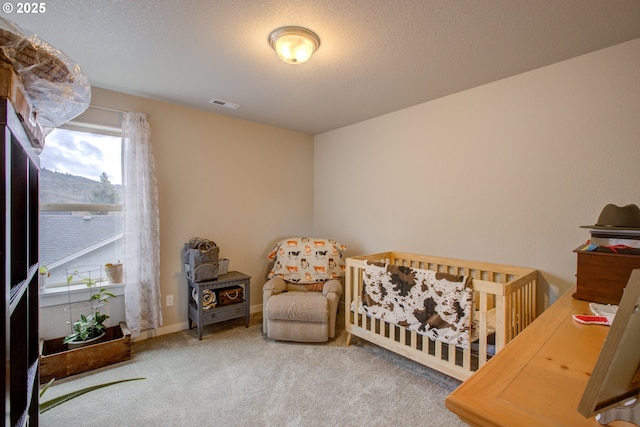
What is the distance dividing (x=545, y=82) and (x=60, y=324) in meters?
4.38

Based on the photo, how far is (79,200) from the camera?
8.59 ft

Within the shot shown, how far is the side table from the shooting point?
A: 284cm

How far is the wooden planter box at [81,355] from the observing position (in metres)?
2.18

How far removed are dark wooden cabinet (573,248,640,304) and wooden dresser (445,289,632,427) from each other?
0.44 m

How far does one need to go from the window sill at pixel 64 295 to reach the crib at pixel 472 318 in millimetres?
2326

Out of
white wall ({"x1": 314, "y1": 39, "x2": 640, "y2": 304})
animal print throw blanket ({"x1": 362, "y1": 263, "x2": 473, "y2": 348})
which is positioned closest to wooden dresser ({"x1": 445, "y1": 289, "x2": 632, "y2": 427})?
animal print throw blanket ({"x1": 362, "y1": 263, "x2": 473, "y2": 348})

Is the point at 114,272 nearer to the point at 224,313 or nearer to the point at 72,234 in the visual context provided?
the point at 72,234

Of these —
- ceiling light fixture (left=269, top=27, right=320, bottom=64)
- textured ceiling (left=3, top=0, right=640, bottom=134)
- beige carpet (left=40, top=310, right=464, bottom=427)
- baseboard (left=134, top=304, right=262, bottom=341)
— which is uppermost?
textured ceiling (left=3, top=0, right=640, bottom=134)

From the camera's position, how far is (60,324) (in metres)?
2.50

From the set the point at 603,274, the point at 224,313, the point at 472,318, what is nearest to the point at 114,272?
the point at 224,313

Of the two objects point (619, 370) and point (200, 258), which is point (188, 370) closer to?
point (200, 258)

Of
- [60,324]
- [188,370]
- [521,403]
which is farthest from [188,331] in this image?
[521,403]

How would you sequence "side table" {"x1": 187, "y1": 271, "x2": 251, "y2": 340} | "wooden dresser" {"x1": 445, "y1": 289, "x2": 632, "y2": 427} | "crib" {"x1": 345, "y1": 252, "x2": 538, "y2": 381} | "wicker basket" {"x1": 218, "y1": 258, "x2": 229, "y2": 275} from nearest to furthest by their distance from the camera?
1. "wooden dresser" {"x1": 445, "y1": 289, "x2": 632, "y2": 427}
2. "crib" {"x1": 345, "y1": 252, "x2": 538, "y2": 381}
3. "side table" {"x1": 187, "y1": 271, "x2": 251, "y2": 340}
4. "wicker basket" {"x1": 218, "y1": 258, "x2": 229, "y2": 275}

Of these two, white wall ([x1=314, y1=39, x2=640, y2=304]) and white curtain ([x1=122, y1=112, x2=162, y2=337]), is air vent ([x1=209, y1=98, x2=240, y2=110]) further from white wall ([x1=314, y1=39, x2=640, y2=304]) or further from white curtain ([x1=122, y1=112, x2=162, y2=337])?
white wall ([x1=314, y1=39, x2=640, y2=304])
